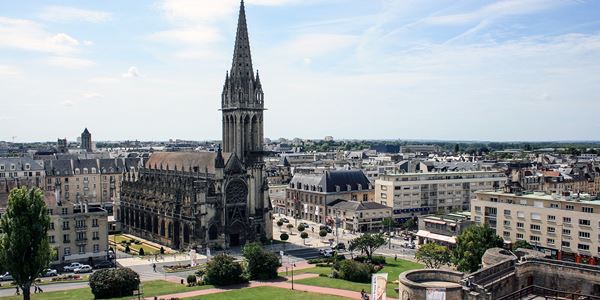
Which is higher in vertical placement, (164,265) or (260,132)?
(260,132)

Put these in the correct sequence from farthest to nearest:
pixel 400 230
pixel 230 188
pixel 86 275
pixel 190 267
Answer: pixel 400 230 < pixel 230 188 < pixel 190 267 < pixel 86 275

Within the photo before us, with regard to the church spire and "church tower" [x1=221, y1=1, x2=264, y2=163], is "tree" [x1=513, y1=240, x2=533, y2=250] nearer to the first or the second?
"church tower" [x1=221, y1=1, x2=264, y2=163]

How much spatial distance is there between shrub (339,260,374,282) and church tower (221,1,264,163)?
130 ft

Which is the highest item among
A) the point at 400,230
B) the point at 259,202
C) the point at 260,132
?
the point at 260,132

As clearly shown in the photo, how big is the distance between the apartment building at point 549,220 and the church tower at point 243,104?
43.9 meters

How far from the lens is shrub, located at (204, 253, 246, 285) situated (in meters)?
72.2

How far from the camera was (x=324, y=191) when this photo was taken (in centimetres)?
13188

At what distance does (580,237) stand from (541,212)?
6.97 metres

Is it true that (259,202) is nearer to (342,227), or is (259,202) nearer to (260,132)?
(260,132)

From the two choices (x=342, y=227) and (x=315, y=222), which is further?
(x=315, y=222)

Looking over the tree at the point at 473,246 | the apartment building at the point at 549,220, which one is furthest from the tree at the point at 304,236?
the tree at the point at 473,246

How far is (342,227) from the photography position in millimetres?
125312

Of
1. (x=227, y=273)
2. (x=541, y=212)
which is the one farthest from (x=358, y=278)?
(x=541, y=212)

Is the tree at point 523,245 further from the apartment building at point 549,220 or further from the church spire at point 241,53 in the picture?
the church spire at point 241,53
